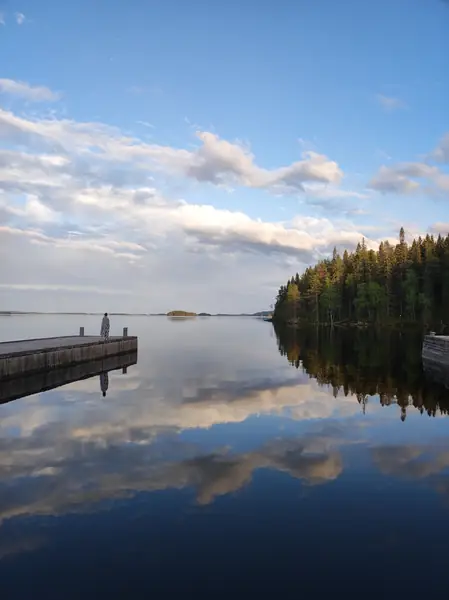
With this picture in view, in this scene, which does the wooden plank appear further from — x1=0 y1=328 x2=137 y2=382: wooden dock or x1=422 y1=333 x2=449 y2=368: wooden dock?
x1=422 y1=333 x2=449 y2=368: wooden dock

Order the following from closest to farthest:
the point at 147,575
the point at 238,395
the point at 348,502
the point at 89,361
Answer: the point at 147,575
the point at 348,502
the point at 238,395
the point at 89,361

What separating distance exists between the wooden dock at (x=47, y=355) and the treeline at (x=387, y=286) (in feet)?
239

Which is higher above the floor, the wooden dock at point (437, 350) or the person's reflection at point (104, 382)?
the wooden dock at point (437, 350)

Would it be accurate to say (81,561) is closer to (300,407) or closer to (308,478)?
(308,478)

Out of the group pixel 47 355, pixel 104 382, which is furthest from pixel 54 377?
pixel 104 382

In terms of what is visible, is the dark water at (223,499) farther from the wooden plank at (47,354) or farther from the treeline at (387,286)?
the treeline at (387,286)

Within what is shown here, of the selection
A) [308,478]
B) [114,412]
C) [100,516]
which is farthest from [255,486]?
[114,412]

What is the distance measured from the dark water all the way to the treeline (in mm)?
83344

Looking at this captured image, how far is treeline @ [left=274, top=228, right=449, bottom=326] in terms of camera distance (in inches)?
A: 3826

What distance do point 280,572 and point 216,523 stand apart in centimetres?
188

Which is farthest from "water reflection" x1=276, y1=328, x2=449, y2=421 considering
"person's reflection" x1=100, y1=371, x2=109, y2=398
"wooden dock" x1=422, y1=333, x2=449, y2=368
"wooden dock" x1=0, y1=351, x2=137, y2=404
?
"wooden dock" x1=0, y1=351, x2=137, y2=404

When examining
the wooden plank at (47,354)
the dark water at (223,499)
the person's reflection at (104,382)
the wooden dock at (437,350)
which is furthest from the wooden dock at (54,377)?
the wooden dock at (437,350)

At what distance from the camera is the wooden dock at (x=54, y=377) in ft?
72.9

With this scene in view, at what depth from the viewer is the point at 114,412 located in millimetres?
18188
